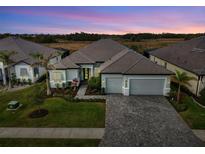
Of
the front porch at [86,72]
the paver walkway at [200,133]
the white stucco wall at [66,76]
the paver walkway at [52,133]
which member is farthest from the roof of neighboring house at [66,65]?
the paver walkway at [200,133]

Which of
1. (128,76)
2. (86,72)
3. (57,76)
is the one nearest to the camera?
(128,76)

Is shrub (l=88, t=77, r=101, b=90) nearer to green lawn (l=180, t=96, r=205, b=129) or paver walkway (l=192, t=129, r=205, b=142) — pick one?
green lawn (l=180, t=96, r=205, b=129)

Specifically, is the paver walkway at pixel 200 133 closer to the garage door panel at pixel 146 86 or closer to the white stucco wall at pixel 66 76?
the garage door panel at pixel 146 86

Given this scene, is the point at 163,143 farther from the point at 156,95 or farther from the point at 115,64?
the point at 115,64

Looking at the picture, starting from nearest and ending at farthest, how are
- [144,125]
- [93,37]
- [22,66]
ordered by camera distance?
[144,125], [22,66], [93,37]

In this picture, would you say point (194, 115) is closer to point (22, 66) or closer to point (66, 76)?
point (66, 76)

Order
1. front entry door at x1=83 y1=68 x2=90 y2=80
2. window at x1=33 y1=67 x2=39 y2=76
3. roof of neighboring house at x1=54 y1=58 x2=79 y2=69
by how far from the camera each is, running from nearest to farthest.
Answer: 1. roof of neighboring house at x1=54 y1=58 x2=79 y2=69
2. front entry door at x1=83 y1=68 x2=90 y2=80
3. window at x1=33 y1=67 x2=39 y2=76

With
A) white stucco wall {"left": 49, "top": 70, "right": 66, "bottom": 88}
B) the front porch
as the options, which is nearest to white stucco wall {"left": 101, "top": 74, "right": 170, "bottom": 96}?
white stucco wall {"left": 49, "top": 70, "right": 66, "bottom": 88}

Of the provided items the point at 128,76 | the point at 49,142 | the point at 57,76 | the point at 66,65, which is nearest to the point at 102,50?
the point at 66,65
